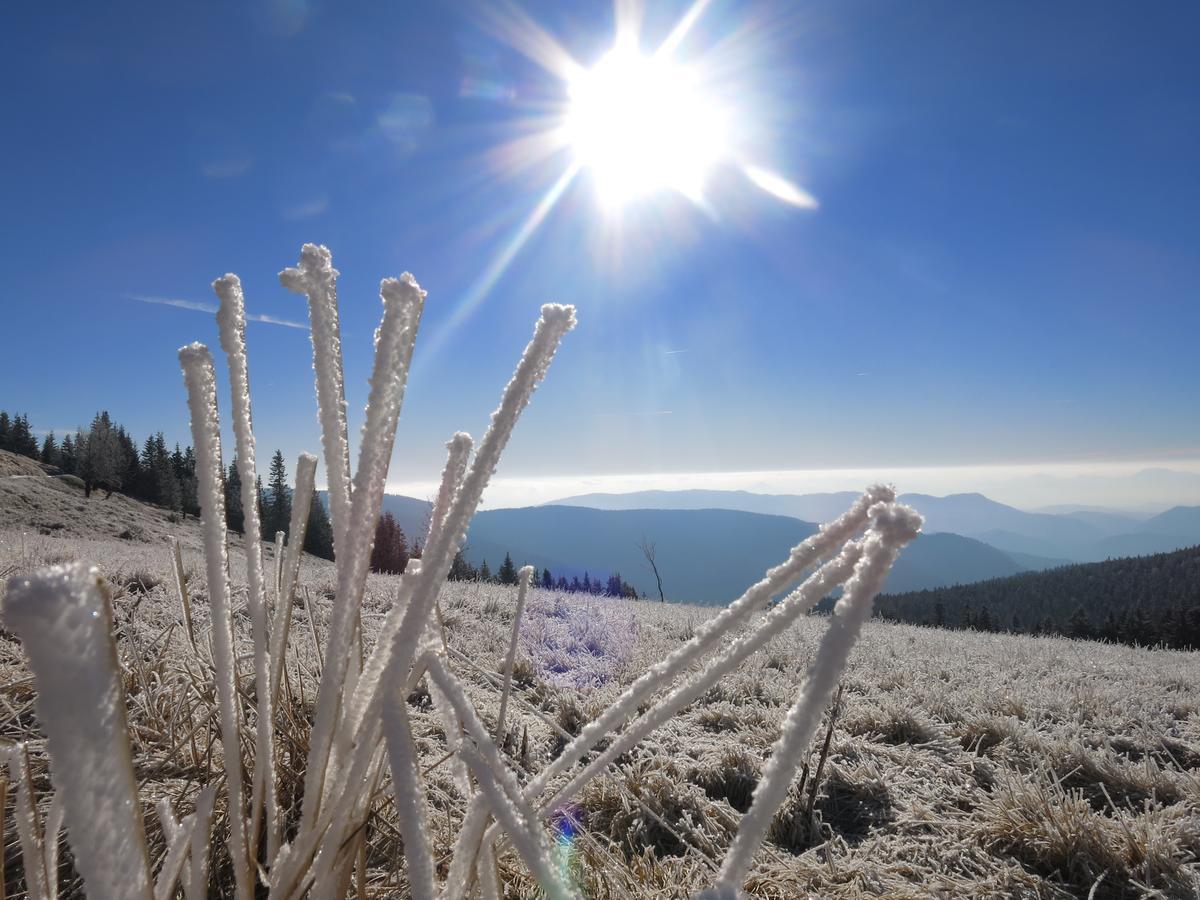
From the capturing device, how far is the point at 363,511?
637mm

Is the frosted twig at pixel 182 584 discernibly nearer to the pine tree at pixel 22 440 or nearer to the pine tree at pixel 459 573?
the pine tree at pixel 459 573

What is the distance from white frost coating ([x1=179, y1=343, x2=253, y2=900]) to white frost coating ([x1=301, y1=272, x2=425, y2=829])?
0.10 meters

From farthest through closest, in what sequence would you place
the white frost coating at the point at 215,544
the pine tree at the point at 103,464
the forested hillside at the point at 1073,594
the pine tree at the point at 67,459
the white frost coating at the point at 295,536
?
→ 1. the forested hillside at the point at 1073,594
2. the pine tree at the point at 67,459
3. the pine tree at the point at 103,464
4. the white frost coating at the point at 295,536
5. the white frost coating at the point at 215,544

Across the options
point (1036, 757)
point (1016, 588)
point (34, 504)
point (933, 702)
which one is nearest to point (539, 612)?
point (933, 702)

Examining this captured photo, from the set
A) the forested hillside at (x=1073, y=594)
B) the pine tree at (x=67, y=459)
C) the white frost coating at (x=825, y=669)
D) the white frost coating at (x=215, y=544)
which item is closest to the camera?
the white frost coating at (x=825, y=669)

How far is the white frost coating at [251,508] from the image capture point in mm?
722

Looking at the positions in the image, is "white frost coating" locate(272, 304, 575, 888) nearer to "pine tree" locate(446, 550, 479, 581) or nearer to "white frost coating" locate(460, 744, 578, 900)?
"pine tree" locate(446, 550, 479, 581)

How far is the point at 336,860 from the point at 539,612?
674 centimetres

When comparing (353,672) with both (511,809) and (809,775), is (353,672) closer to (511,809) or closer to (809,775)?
(511,809)

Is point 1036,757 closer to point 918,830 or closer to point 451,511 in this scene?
point 918,830

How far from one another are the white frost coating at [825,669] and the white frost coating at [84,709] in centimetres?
42

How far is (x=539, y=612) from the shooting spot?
7234 millimetres

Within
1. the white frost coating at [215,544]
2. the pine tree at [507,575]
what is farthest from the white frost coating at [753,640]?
the pine tree at [507,575]

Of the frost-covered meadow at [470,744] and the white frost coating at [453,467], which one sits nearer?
the frost-covered meadow at [470,744]
